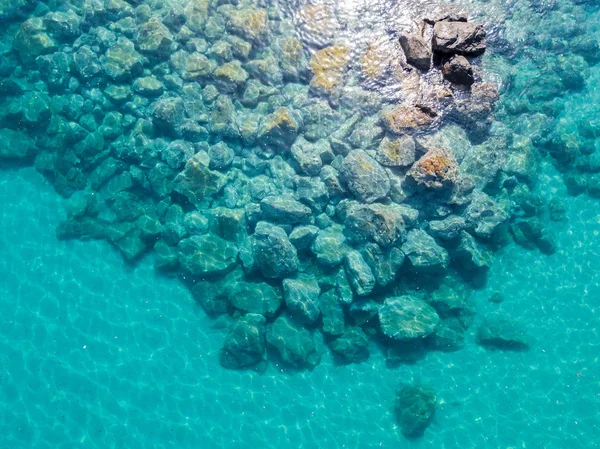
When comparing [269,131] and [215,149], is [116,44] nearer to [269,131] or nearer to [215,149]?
[215,149]

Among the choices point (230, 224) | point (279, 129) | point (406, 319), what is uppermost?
point (279, 129)

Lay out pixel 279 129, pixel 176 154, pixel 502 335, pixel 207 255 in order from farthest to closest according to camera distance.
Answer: pixel 176 154
pixel 279 129
pixel 207 255
pixel 502 335

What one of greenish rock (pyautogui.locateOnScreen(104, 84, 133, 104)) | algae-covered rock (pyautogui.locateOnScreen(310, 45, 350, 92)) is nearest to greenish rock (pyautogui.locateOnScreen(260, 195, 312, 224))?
algae-covered rock (pyautogui.locateOnScreen(310, 45, 350, 92))

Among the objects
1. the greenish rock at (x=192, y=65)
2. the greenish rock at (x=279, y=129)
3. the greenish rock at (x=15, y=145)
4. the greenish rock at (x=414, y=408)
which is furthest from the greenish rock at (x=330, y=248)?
the greenish rock at (x=15, y=145)

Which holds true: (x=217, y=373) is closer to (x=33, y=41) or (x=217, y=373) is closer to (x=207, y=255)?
(x=207, y=255)

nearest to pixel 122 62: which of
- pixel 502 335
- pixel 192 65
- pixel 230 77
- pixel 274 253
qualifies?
pixel 192 65

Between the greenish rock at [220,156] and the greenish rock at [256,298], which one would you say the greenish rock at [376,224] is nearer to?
the greenish rock at [256,298]

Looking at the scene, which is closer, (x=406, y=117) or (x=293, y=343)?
(x=293, y=343)
